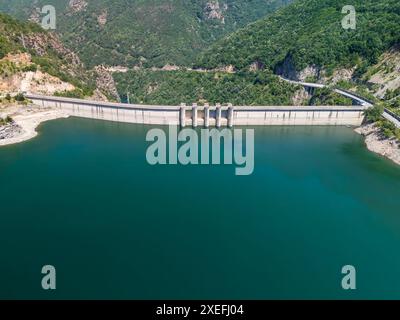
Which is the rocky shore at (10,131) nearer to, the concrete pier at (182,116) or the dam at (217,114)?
the dam at (217,114)

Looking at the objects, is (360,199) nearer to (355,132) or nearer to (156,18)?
(355,132)

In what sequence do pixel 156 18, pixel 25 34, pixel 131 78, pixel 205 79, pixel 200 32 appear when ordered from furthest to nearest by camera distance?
pixel 200 32, pixel 156 18, pixel 131 78, pixel 205 79, pixel 25 34

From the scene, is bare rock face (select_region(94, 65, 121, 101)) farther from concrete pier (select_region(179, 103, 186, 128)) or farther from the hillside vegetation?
concrete pier (select_region(179, 103, 186, 128))

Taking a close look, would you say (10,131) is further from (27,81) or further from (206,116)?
(206,116)

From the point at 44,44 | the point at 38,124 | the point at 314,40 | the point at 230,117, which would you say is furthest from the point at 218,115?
the point at 44,44

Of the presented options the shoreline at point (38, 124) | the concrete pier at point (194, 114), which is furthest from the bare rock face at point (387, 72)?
the concrete pier at point (194, 114)
